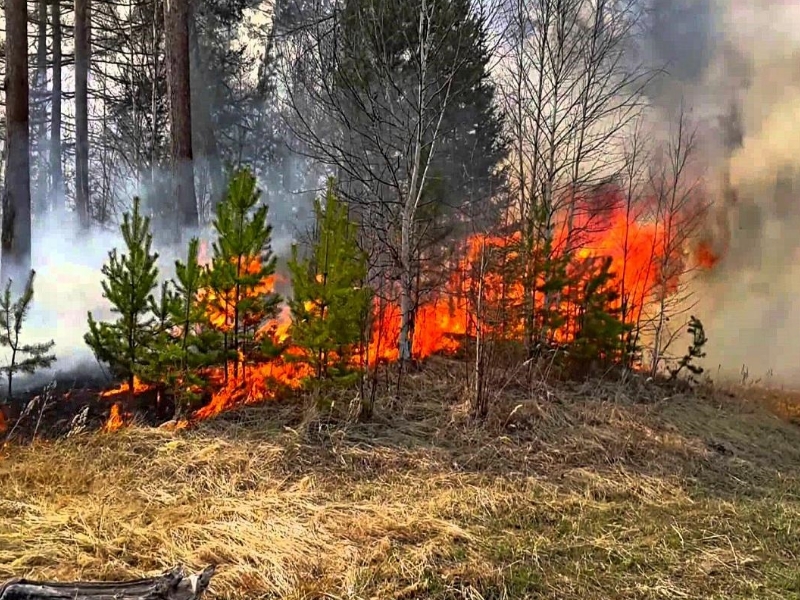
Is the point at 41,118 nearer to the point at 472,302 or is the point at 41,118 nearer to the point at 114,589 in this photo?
the point at 472,302

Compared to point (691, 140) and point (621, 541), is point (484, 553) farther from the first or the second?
point (691, 140)

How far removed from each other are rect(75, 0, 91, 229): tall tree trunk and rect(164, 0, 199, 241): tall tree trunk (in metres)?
6.44

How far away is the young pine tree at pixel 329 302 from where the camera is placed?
5.96 metres

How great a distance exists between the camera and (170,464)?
4.82 metres

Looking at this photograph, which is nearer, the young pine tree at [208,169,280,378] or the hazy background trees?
the young pine tree at [208,169,280,378]

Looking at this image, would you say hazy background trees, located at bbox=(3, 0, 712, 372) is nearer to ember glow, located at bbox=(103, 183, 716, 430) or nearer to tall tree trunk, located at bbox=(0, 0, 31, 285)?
tall tree trunk, located at bbox=(0, 0, 31, 285)

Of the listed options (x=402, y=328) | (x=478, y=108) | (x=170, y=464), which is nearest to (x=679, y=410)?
(x=402, y=328)

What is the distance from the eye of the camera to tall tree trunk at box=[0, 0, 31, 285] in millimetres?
9023

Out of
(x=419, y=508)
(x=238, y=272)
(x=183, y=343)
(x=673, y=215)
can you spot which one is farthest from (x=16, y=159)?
(x=673, y=215)

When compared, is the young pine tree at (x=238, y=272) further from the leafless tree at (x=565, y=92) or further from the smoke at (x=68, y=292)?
the leafless tree at (x=565, y=92)

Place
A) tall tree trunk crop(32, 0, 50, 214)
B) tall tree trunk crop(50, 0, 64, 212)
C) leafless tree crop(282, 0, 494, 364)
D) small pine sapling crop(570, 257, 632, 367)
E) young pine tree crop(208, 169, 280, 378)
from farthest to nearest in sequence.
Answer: tall tree trunk crop(32, 0, 50, 214), tall tree trunk crop(50, 0, 64, 212), small pine sapling crop(570, 257, 632, 367), leafless tree crop(282, 0, 494, 364), young pine tree crop(208, 169, 280, 378)

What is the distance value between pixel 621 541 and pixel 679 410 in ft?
15.0

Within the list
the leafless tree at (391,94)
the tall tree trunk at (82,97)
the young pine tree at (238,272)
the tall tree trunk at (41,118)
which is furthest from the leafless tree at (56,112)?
the young pine tree at (238,272)

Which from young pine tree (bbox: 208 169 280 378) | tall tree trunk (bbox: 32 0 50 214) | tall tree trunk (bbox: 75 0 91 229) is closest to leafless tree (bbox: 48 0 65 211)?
tall tree trunk (bbox: 32 0 50 214)
